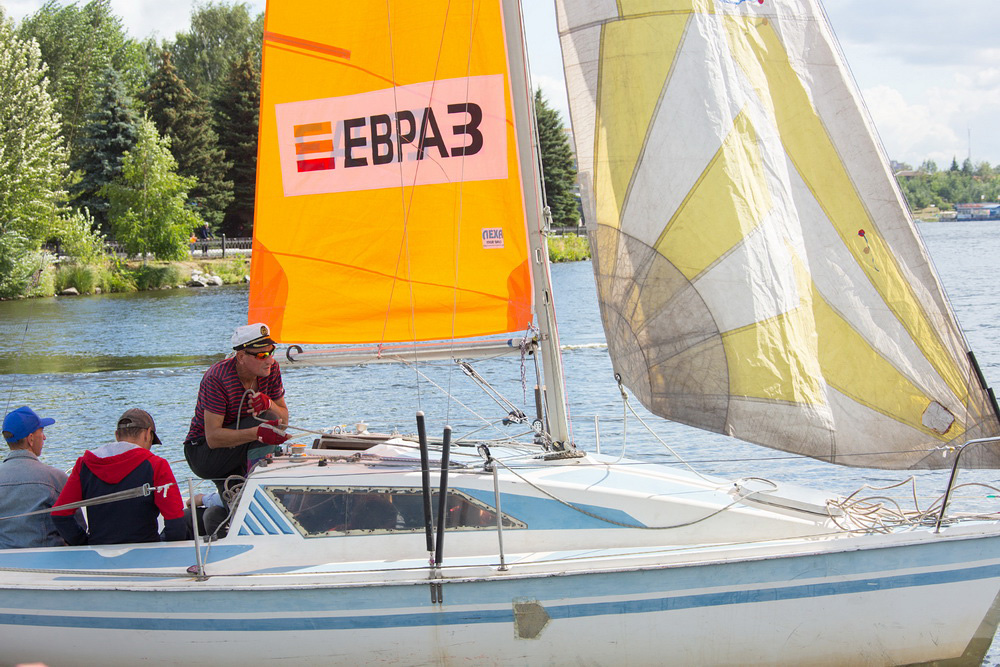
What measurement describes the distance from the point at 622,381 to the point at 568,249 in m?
50.3

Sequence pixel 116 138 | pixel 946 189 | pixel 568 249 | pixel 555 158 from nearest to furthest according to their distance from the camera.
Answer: pixel 116 138, pixel 568 249, pixel 555 158, pixel 946 189

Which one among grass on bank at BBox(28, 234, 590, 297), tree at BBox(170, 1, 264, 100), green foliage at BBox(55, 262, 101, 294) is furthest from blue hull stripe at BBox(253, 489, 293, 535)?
tree at BBox(170, 1, 264, 100)

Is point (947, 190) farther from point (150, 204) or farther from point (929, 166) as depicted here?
point (150, 204)

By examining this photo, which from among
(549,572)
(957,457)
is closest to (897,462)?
(957,457)

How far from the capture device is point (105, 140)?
46.7m

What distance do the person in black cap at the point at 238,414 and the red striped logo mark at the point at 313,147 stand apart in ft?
4.18

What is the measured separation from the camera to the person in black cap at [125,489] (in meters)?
5.62

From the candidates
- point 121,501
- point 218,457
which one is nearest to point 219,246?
point 218,457

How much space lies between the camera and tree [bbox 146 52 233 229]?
4953 cm

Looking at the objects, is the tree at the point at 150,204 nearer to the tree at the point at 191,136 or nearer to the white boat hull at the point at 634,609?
the tree at the point at 191,136

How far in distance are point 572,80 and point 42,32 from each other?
193 feet

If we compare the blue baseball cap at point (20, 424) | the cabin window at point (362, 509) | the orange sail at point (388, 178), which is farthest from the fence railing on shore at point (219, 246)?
the cabin window at point (362, 509)

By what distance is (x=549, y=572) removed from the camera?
206 inches

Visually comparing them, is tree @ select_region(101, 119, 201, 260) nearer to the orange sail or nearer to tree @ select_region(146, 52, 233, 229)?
tree @ select_region(146, 52, 233, 229)
